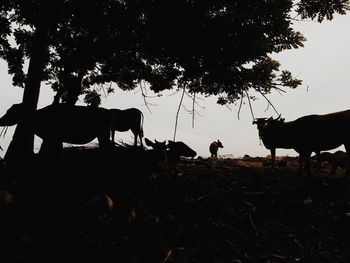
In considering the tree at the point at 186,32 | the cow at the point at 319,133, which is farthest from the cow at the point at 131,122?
the cow at the point at 319,133

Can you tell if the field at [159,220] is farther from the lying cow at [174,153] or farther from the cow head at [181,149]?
the cow head at [181,149]

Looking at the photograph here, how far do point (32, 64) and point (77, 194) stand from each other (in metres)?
4.86

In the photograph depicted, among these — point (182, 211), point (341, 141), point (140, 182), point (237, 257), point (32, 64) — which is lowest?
point (237, 257)

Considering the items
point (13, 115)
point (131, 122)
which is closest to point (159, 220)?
point (13, 115)

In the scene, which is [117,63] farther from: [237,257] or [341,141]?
[341,141]

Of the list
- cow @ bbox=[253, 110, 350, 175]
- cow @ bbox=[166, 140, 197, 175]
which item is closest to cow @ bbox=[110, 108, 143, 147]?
cow @ bbox=[166, 140, 197, 175]

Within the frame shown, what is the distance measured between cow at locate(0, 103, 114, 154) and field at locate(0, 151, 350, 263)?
1.58 metres

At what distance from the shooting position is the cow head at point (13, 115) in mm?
5309

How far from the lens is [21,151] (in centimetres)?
552

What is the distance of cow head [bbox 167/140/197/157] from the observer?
14.0 feet

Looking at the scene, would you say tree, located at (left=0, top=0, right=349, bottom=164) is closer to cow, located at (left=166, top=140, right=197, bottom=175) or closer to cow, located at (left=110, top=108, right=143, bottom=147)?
cow, located at (left=166, top=140, right=197, bottom=175)

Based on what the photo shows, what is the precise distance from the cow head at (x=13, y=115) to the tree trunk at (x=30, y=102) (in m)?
0.13

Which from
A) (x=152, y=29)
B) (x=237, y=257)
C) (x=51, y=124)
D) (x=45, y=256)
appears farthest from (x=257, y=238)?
(x=51, y=124)

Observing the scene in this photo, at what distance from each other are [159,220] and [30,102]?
17.3 ft
